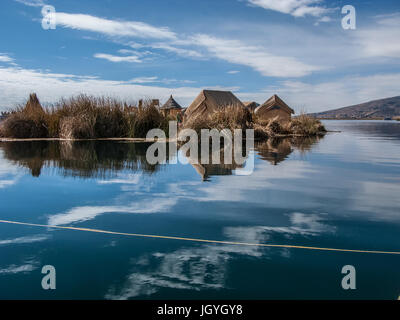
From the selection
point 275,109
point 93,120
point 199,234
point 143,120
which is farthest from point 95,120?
point 275,109

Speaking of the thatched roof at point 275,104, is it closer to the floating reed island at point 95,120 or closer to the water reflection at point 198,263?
the floating reed island at point 95,120

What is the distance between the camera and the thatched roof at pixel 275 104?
28969mm

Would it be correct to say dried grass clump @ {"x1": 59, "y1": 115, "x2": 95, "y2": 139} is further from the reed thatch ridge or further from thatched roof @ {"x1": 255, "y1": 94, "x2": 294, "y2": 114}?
thatched roof @ {"x1": 255, "y1": 94, "x2": 294, "y2": 114}

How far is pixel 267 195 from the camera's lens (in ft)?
15.8

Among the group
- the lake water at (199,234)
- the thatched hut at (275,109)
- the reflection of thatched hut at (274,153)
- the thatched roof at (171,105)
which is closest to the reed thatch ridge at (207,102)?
the thatched hut at (275,109)

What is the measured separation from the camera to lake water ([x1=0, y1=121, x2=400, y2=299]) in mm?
2330

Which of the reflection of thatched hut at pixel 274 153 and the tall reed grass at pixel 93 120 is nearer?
the reflection of thatched hut at pixel 274 153

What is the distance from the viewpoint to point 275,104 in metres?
29.0

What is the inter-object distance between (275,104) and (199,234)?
26.7 m

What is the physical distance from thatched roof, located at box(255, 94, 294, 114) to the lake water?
23.0m

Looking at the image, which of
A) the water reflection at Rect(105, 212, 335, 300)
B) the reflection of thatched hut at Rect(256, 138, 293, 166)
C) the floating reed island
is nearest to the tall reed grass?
the floating reed island

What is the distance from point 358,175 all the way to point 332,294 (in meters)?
4.66

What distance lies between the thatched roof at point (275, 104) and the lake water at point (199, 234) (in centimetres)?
2304

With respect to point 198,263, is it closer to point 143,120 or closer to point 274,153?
point 274,153
